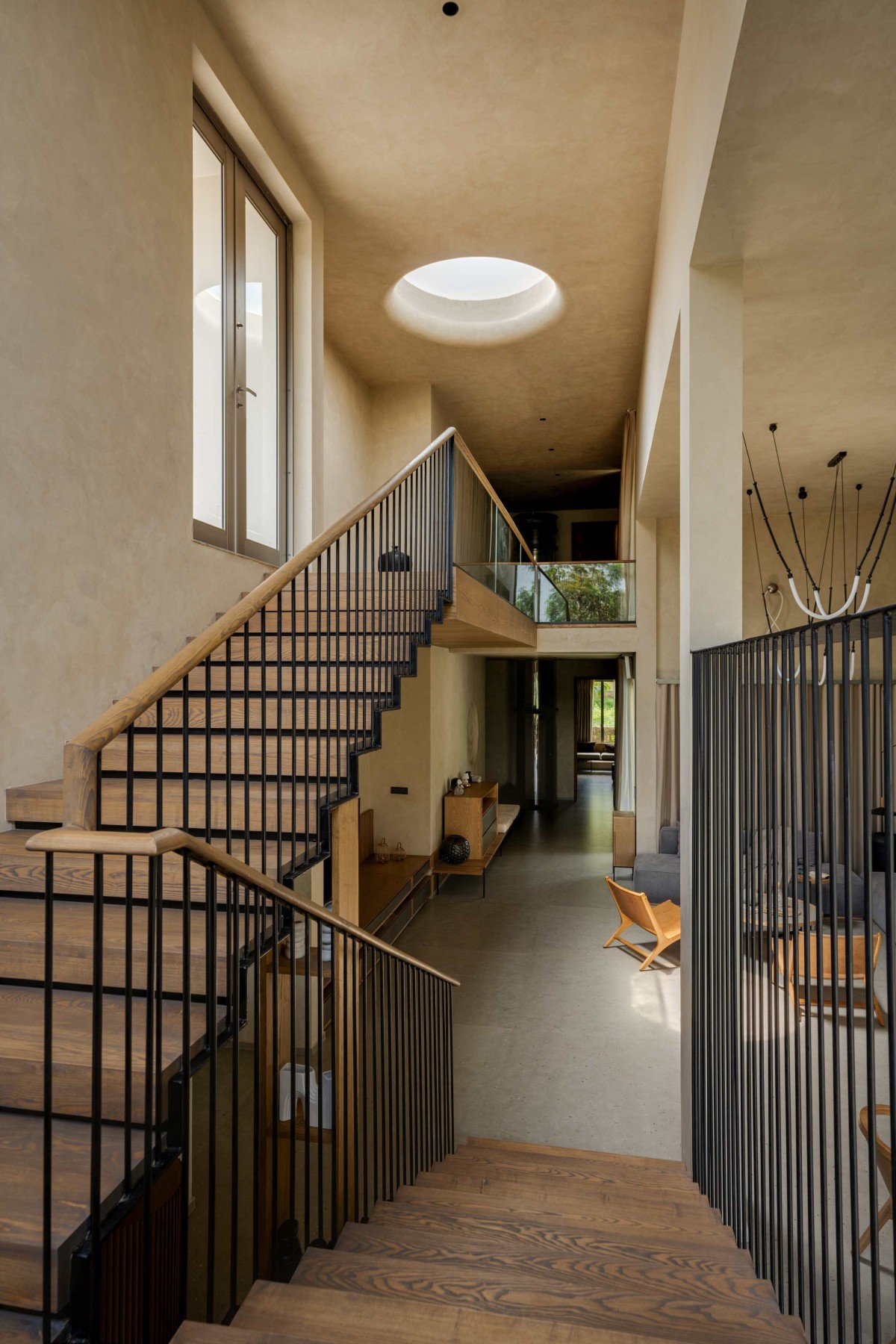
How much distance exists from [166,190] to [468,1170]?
4975 mm

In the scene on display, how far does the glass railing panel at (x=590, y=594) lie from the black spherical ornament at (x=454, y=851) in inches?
109

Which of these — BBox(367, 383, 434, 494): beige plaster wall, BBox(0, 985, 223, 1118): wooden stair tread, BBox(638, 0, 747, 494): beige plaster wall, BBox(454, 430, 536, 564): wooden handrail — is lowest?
BBox(0, 985, 223, 1118): wooden stair tread

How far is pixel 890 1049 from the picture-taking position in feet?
4.49

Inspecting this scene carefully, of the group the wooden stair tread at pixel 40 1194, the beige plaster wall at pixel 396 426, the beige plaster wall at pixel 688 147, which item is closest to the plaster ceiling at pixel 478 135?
the beige plaster wall at pixel 688 147

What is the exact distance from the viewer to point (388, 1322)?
166cm

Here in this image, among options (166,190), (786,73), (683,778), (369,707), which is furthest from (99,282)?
(683,778)

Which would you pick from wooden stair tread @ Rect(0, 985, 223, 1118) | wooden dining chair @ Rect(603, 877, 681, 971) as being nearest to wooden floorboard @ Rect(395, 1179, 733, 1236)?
wooden stair tread @ Rect(0, 985, 223, 1118)

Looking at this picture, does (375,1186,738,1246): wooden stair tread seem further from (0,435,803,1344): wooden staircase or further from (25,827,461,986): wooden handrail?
(25,827,461,986): wooden handrail

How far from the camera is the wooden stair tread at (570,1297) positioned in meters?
1.94

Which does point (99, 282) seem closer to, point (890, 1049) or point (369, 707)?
point (369, 707)

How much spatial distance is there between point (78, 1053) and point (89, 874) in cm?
71

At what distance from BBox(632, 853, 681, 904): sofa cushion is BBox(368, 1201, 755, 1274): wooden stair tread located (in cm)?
577

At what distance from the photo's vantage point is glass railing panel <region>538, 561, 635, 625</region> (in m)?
9.04

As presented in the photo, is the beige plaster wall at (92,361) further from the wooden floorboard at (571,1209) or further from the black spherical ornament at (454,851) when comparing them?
the black spherical ornament at (454,851)
